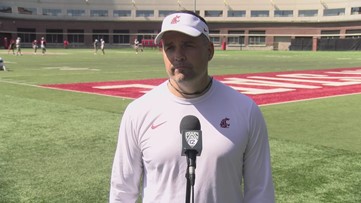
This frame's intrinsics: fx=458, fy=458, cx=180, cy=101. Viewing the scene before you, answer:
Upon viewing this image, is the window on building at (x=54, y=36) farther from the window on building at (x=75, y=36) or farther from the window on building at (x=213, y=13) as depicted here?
the window on building at (x=213, y=13)

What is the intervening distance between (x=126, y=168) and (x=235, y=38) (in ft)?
284

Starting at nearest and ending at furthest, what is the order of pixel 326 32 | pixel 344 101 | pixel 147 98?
pixel 147 98 < pixel 344 101 < pixel 326 32

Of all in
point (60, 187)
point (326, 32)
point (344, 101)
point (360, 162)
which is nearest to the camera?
point (60, 187)

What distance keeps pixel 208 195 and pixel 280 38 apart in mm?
83474

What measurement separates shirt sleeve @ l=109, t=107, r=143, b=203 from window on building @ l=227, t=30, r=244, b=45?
3311 inches

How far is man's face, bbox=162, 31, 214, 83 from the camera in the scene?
2373 millimetres

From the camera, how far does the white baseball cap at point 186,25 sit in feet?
7.63

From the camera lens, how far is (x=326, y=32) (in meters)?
80.4

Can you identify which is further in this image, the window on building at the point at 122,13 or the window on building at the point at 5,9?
the window on building at the point at 122,13

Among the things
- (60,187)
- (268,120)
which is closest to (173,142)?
(60,187)

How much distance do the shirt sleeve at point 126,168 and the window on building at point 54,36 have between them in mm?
87000

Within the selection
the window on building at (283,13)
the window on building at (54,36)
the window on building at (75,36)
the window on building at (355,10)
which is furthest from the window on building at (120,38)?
the window on building at (355,10)

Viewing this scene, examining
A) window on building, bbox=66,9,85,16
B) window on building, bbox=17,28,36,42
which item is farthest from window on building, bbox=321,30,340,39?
window on building, bbox=17,28,36,42

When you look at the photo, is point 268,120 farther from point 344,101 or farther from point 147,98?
point 147,98
